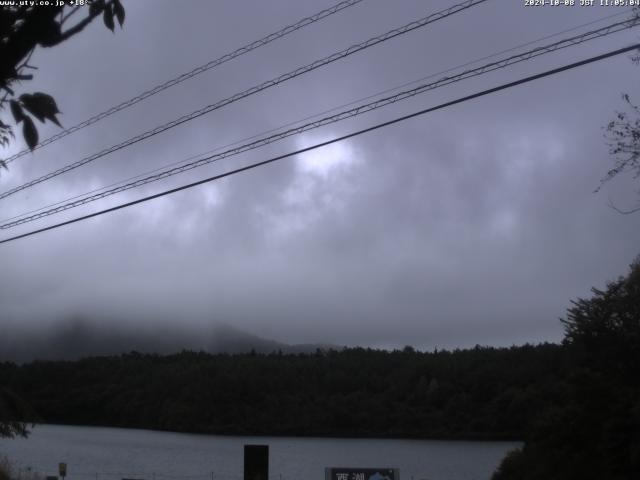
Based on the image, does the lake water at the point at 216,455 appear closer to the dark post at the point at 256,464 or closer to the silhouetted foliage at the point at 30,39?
the dark post at the point at 256,464

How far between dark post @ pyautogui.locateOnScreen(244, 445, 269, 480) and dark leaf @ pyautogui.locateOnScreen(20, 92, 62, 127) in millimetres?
14355

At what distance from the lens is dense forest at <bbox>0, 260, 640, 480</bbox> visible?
24656mm

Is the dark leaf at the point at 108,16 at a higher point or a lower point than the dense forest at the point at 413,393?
lower

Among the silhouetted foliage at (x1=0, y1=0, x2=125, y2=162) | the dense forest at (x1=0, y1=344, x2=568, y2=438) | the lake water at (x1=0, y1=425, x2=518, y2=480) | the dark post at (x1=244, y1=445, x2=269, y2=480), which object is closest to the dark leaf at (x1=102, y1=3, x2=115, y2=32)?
the silhouetted foliage at (x1=0, y1=0, x2=125, y2=162)

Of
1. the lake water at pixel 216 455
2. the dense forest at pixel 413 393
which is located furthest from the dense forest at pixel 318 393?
the lake water at pixel 216 455

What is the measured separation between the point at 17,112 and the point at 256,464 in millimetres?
14523

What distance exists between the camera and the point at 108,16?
4070 millimetres

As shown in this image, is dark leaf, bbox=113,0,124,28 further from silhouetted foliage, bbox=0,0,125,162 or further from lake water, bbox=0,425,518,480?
lake water, bbox=0,425,518,480

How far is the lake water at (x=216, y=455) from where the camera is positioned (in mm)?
46219

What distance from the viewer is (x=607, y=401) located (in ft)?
79.1

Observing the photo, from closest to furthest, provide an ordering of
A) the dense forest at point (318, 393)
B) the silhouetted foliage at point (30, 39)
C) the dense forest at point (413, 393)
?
the silhouetted foliage at point (30, 39)
the dense forest at point (413, 393)
the dense forest at point (318, 393)

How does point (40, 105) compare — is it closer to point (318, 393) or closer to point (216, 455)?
point (216, 455)

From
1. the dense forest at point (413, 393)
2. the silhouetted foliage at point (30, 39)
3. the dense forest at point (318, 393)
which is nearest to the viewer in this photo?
the silhouetted foliage at point (30, 39)

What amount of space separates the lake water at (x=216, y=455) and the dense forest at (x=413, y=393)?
2.29 meters
